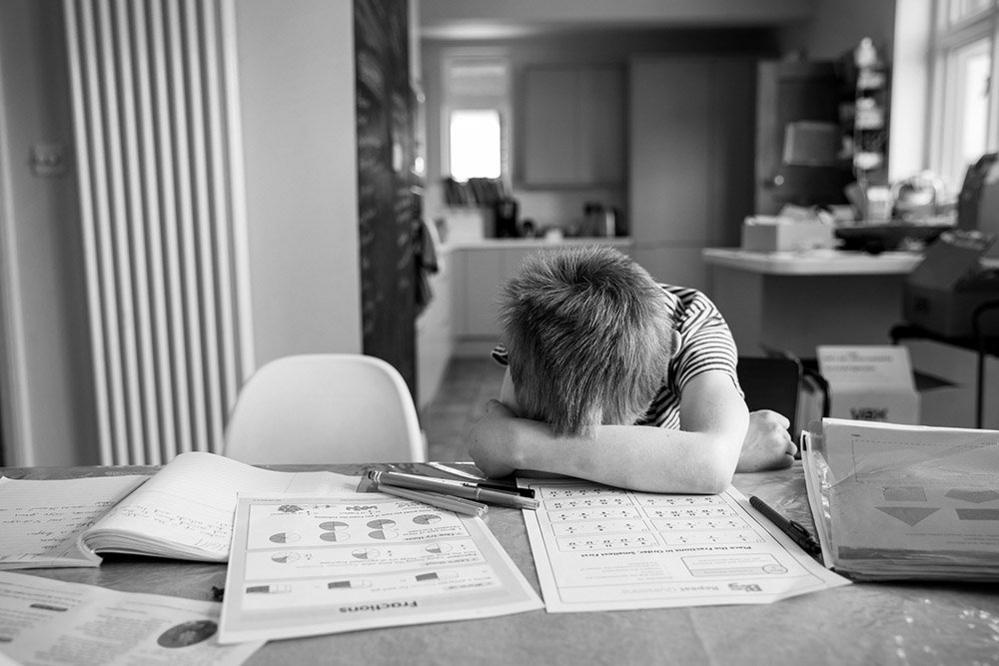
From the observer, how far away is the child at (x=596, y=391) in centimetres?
97

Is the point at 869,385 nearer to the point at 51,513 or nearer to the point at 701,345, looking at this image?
the point at 701,345

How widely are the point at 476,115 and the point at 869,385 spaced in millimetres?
4726

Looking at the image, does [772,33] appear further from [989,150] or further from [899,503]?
[899,503]

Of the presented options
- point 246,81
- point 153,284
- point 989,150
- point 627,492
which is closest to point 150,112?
point 246,81

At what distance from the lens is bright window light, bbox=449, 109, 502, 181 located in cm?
676

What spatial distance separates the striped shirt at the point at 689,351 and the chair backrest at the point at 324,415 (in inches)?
16.7

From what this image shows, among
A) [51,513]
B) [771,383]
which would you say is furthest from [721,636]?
[771,383]

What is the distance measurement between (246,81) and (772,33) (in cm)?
517

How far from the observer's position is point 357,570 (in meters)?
0.77

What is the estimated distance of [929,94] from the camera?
4504 mm

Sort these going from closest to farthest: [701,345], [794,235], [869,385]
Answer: [701,345], [869,385], [794,235]

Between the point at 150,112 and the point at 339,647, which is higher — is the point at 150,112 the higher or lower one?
the higher one

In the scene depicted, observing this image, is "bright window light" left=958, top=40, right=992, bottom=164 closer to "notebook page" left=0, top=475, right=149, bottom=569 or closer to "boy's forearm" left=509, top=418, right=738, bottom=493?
"boy's forearm" left=509, top=418, right=738, bottom=493

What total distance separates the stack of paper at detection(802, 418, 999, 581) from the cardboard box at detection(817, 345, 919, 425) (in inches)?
65.9
